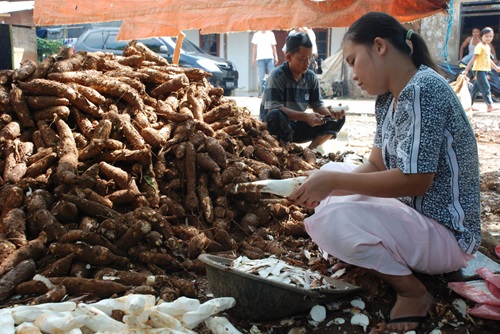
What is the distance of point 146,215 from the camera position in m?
2.80

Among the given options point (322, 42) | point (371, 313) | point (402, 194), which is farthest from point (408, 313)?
point (322, 42)

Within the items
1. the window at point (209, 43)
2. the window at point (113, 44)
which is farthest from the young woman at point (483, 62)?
the window at point (209, 43)

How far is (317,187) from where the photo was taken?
2004mm

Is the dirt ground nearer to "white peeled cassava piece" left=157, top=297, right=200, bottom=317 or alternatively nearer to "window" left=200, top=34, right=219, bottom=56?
"white peeled cassava piece" left=157, top=297, right=200, bottom=317

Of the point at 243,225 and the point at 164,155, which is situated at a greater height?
the point at 164,155

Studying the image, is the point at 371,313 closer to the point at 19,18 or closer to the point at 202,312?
the point at 202,312

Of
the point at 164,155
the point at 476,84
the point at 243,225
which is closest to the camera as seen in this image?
the point at 243,225

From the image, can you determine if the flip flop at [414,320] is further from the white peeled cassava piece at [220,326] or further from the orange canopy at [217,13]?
the orange canopy at [217,13]

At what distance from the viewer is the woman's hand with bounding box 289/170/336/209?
200 centimetres

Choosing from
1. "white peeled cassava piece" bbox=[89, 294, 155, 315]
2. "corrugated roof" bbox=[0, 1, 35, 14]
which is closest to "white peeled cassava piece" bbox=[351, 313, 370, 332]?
"white peeled cassava piece" bbox=[89, 294, 155, 315]

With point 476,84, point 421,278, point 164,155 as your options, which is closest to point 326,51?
point 476,84

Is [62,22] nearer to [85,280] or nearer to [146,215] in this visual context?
[146,215]

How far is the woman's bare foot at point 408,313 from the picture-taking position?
2039 mm

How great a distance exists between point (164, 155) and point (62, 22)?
3.31 m
